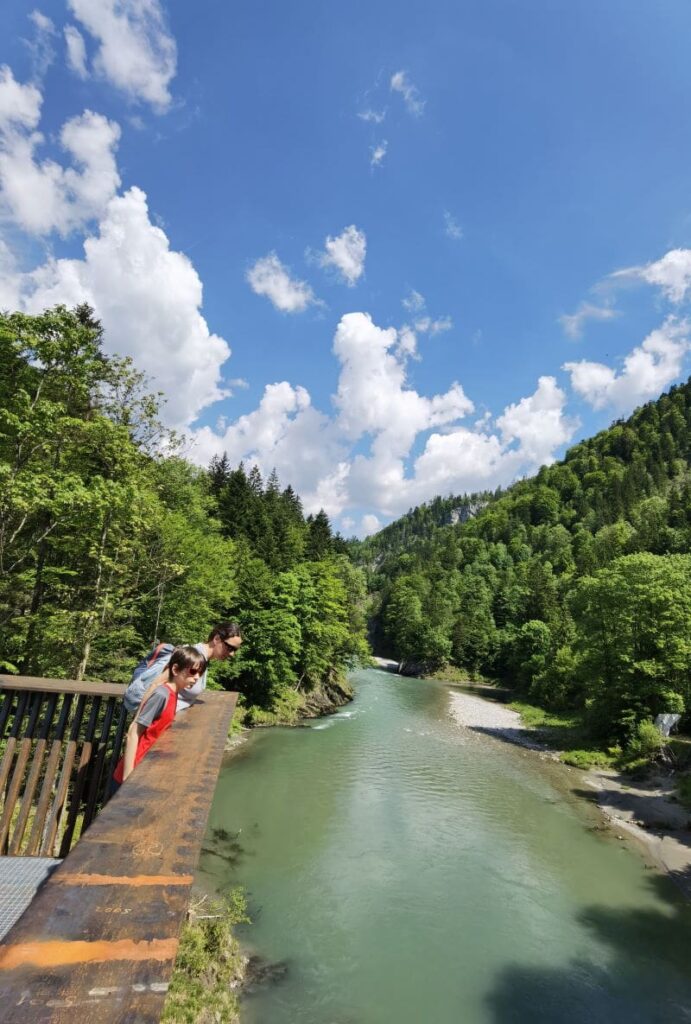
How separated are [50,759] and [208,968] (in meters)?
Answer: 8.24

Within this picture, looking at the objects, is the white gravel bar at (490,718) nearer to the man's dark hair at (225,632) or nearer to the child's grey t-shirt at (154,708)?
the man's dark hair at (225,632)

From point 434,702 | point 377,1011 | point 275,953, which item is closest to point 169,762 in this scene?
point 377,1011

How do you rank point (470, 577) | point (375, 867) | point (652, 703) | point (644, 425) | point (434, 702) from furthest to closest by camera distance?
point (644, 425) < point (470, 577) < point (434, 702) < point (652, 703) < point (375, 867)

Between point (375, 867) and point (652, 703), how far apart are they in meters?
23.5

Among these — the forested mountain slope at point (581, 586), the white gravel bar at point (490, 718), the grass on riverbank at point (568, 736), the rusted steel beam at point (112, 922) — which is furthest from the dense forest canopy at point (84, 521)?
the forested mountain slope at point (581, 586)

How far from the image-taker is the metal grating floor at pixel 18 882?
2932mm

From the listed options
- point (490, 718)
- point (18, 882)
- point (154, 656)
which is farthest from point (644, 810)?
point (18, 882)

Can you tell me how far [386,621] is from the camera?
104438 mm

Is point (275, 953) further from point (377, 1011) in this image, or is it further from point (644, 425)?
point (644, 425)

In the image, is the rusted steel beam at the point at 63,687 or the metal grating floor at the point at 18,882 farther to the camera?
the rusted steel beam at the point at 63,687

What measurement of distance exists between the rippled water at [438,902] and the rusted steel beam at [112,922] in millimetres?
10666

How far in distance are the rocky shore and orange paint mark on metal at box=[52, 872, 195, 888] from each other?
20621 mm

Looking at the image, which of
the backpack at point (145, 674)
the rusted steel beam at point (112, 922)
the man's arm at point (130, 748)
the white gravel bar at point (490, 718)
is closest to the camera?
the rusted steel beam at point (112, 922)

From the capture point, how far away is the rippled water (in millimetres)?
10602
